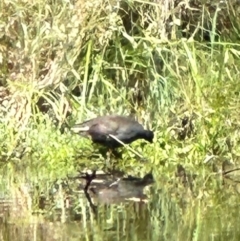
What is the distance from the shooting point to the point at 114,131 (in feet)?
18.1

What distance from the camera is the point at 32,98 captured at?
612 cm

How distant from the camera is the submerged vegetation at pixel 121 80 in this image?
18.3ft

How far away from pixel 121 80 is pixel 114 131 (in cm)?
91

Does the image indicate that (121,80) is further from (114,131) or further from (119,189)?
(119,189)

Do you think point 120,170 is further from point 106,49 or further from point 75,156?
point 106,49

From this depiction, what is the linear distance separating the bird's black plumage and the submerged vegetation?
11 cm

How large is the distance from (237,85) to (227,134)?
→ 1.13 ft

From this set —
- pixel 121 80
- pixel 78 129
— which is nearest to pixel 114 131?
pixel 78 129

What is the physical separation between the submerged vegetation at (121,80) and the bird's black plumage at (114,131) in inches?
4.4

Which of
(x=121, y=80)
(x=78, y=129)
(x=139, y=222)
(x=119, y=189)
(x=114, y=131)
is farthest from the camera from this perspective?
(x=121, y=80)

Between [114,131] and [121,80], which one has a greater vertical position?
[121,80]

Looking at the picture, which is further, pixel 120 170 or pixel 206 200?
pixel 120 170

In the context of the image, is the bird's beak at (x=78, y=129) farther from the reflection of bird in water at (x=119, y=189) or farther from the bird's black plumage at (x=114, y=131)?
the reflection of bird in water at (x=119, y=189)

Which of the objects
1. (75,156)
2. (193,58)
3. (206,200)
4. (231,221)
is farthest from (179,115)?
(231,221)
